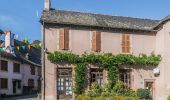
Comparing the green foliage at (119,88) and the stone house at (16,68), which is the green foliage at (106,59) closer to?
the green foliage at (119,88)

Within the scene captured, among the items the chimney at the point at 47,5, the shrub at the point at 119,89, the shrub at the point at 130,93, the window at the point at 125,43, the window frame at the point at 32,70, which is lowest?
the shrub at the point at 130,93

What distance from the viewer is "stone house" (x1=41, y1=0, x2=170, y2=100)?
32.0 metres

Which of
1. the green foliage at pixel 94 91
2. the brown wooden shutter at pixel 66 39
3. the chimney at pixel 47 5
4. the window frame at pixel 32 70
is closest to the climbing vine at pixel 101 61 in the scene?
the brown wooden shutter at pixel 66 39

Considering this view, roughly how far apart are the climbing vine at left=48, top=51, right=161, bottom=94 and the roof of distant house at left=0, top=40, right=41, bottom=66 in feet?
53.6

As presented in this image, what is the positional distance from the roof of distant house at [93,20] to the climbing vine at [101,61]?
2.56m

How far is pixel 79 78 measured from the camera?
32031mm

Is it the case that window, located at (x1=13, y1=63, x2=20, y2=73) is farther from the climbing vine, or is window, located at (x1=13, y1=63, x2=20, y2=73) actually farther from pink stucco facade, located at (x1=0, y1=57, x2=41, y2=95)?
the climbing vine

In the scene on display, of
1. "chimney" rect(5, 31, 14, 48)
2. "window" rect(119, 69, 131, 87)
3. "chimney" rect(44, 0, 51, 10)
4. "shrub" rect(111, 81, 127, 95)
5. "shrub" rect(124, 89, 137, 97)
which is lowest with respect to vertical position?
"shrub" rect(124, 89, 137, 97)

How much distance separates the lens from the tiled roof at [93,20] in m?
32.8

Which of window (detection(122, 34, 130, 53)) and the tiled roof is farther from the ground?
the tiled roof

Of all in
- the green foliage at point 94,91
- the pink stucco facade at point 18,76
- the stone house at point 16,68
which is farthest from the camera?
the pink stucco facade at point 18,76

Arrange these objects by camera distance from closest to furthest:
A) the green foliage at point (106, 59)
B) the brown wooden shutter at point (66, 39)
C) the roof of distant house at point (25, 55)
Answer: the green foliage at point (106, 59) < the brown wooden shutter at point (66, 39) < the roof of distant house at point (25, 55)

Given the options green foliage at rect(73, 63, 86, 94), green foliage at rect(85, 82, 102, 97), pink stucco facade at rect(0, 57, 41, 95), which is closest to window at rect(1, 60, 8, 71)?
pink stucco facade at rect(0, 57, 41, 95)

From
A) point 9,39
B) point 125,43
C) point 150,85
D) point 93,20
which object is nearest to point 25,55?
point 9,39
